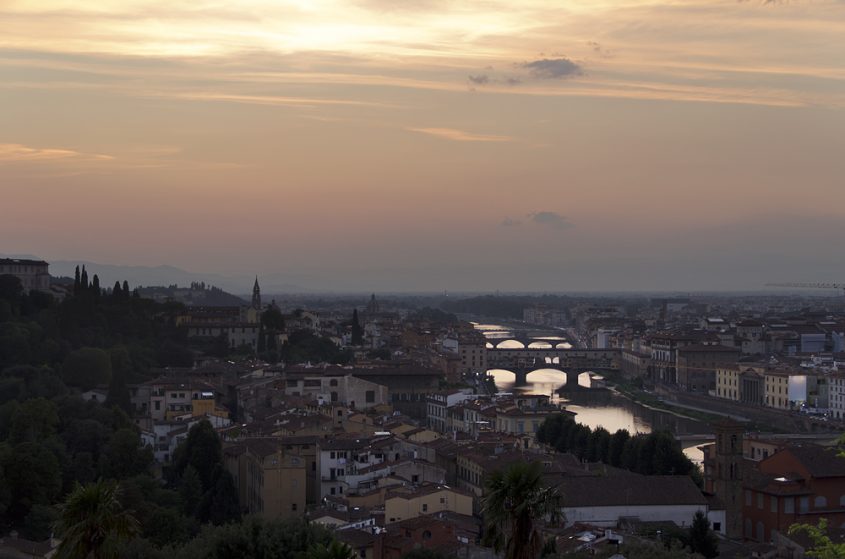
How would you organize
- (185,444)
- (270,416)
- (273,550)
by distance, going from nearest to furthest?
(273,550) < (185,444) < (270,416)

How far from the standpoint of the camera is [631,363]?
51.8m

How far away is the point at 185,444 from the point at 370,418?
5.45m

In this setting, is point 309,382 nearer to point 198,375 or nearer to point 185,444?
point 198,375

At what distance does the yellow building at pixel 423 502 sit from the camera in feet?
45.4

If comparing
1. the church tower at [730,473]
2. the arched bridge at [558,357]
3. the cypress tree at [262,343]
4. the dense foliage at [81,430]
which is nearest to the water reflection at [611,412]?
the arched bridge at [558,357]

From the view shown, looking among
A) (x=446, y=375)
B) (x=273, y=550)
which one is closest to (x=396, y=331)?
(x=446, y=375)

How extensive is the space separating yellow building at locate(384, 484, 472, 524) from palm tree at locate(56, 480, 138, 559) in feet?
23.4

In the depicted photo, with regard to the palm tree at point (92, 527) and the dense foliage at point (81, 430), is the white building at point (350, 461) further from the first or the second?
the palm tree at point (92, 527)

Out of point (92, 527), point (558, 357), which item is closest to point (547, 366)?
point (558, 357)

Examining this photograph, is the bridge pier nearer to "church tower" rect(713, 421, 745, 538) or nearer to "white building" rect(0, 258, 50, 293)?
"white building" rect(0, 258, 50, 293)

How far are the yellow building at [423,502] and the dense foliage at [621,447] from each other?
452 cm

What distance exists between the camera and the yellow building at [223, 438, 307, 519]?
15984 millimetres

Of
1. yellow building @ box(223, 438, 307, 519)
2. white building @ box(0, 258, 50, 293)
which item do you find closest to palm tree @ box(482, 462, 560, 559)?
yellow building @ box(223, 438, 307, 519)

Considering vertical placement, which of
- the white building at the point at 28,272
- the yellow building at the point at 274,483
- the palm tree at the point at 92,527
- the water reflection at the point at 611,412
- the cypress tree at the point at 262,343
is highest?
the white building at the point at 28,272
